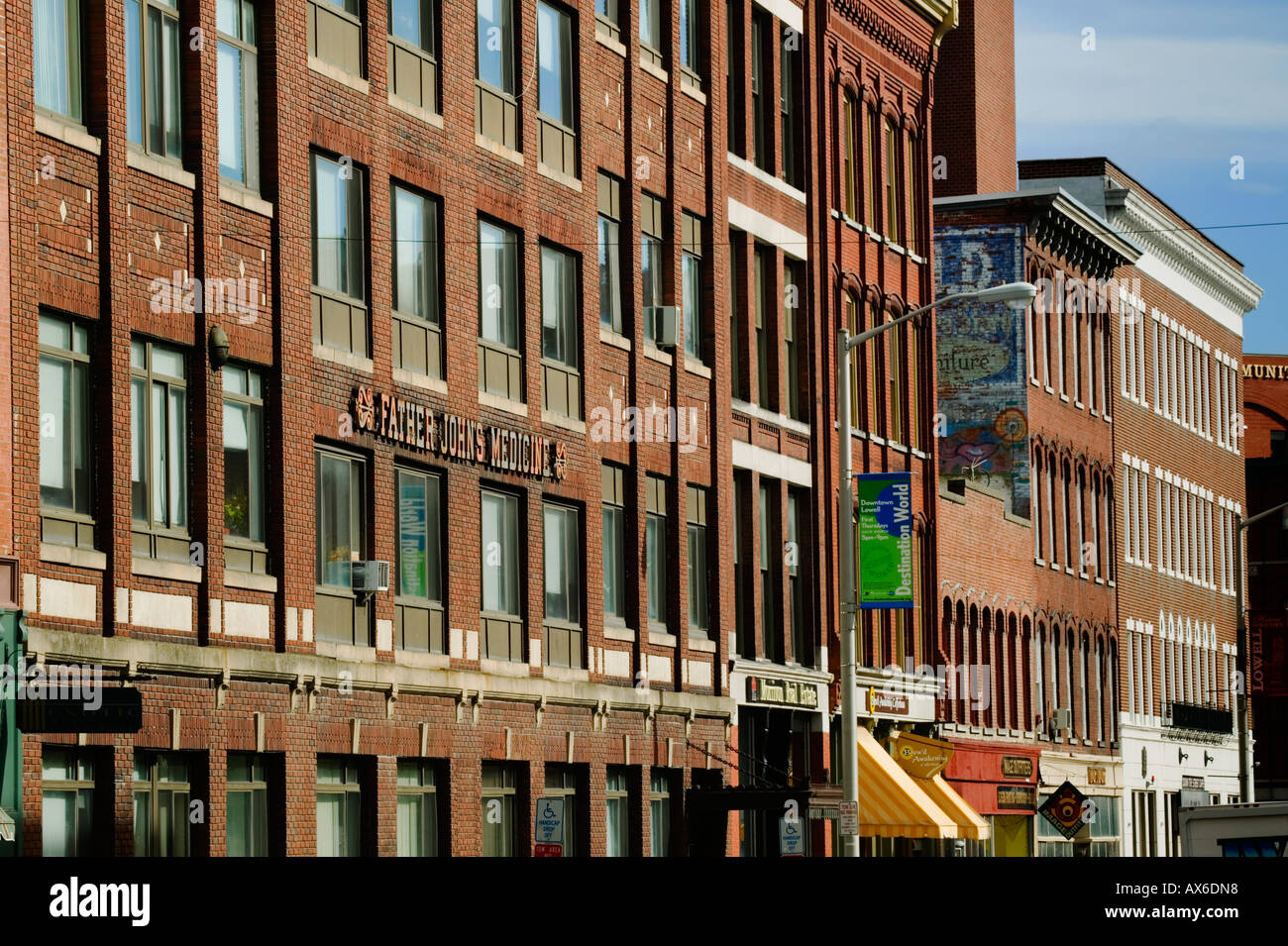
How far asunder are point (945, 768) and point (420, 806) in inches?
818

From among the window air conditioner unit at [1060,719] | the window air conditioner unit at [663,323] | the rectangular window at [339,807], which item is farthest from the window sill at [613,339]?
the window air conditioner unit at [1060,719]

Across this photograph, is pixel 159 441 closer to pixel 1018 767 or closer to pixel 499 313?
pixel 499 313

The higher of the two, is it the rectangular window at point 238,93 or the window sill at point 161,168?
the rectangular window at point 238,93

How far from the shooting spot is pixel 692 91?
39.0 m

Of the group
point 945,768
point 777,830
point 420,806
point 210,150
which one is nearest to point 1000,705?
point 945,768

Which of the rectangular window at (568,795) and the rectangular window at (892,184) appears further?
the rectangular window at (892,184)

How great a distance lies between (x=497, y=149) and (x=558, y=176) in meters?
1.97

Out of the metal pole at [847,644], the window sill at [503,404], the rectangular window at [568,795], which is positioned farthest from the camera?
the metal pole at [847,644]

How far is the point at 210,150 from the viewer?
25969 mm

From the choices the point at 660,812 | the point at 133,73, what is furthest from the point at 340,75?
the point at 660,812

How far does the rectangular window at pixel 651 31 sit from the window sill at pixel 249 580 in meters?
13.8

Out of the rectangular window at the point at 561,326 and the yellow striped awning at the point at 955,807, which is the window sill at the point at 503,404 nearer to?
the rectangular window at the point at 561,326

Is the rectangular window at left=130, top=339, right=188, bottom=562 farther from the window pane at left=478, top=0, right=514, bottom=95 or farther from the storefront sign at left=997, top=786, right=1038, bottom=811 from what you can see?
the storefront sign at left=997, top=786, right=1038, bottom=811

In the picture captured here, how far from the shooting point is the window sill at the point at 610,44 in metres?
35.9
